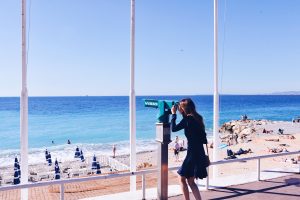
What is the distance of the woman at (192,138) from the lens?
4.44 metres

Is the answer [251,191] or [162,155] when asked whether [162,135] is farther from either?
[251,191]

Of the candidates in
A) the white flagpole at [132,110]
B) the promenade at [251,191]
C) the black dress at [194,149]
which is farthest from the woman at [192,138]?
the white flagpole at [132,110]

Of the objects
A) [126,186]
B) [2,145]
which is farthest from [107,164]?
[2,145]

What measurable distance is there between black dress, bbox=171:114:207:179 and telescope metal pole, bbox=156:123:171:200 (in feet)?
0.75

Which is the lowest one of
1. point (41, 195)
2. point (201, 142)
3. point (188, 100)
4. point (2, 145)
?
point (2, 145)

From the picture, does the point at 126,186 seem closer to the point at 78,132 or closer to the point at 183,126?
the point at 183,126

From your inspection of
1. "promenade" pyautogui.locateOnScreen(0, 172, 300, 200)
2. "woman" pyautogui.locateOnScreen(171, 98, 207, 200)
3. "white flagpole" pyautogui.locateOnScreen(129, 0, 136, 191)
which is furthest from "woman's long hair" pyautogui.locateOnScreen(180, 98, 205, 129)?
"white flagpole" pyautogui.locateOnScreen(129, 0, 136, 191)

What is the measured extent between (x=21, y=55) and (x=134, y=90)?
6.67 ft

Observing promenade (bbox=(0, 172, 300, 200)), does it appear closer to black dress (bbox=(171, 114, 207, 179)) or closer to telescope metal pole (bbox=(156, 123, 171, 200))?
telescope metal pole (bbox=(156, 123, 171, 200))

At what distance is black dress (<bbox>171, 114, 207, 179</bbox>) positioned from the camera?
4.46m

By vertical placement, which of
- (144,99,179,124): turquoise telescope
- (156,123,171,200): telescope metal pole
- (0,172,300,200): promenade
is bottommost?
(0,172,300,200): promenade

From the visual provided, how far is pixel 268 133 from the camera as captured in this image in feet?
118

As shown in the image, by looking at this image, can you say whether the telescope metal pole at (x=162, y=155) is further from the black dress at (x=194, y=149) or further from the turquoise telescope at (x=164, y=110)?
the black dress at (x=194, y=149)

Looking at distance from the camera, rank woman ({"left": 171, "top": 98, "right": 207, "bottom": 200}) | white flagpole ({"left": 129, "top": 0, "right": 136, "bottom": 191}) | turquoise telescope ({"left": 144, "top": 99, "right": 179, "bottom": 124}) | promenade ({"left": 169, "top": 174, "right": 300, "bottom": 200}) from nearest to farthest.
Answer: turquoise telescope ({"left": 144, "top": 99, "right": 179, "bottom": 124}) → woman ({"left": 171, "top": 98, "right": 207, "bottom": 200}) → promenade ({"left": 169, "top": 174, "right": 300, "bottom": 200}) → white flagpole ({"left": 129, "top": 0, "right": 136, "bottom": 191})
